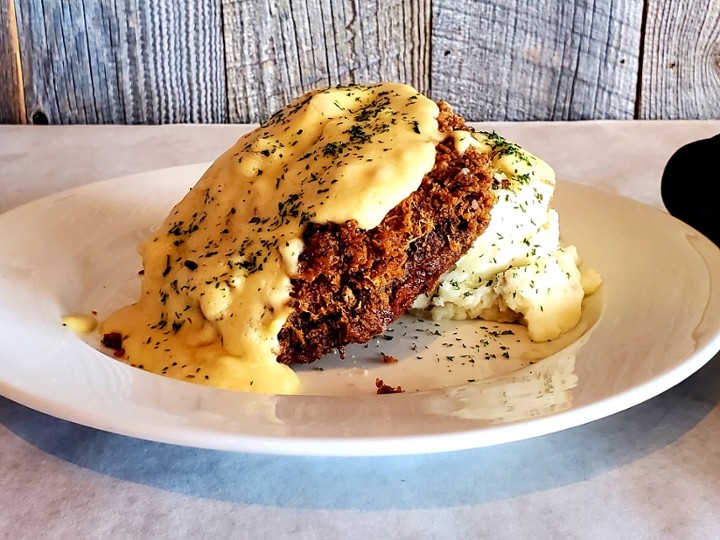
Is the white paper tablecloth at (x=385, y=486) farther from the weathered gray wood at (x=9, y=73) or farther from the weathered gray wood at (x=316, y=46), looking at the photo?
the weathered gray wood at (x=9, y=73)

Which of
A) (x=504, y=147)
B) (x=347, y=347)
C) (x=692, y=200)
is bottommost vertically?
(x=347, y=347)

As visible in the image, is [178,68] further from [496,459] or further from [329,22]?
[496,459]

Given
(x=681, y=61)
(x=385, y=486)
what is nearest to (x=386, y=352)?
(x=385, y=486)

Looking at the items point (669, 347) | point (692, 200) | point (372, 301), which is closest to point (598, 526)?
point (669, 347)

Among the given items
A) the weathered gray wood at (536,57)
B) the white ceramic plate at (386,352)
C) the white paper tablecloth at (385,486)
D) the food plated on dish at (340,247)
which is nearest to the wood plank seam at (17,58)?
the white ceramic plate at (386,352)

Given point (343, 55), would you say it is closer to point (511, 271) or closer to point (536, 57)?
point (536, 57)

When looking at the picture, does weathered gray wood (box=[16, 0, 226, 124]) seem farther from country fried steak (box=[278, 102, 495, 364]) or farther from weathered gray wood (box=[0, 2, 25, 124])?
country fried steak (box=[278, 102, 495, 364])
